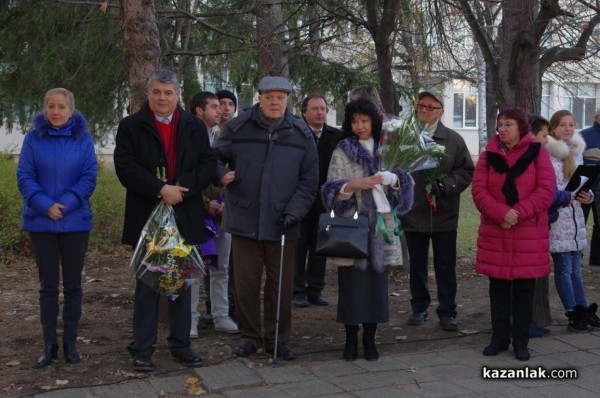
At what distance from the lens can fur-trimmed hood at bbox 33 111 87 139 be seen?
5.91 meters

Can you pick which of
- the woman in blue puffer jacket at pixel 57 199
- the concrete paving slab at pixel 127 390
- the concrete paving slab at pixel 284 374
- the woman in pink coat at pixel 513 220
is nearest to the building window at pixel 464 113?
the woman in pink coat at pixel 513 220

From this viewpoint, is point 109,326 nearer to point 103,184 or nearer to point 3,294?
point 3,294

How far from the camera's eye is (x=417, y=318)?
24.1 feet

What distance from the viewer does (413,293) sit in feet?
24.3

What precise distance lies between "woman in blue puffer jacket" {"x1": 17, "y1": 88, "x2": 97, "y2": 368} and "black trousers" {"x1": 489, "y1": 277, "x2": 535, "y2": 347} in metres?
3.08

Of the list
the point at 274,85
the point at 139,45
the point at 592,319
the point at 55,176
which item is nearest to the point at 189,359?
the point at 55,176

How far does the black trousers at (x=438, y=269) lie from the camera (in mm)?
7191

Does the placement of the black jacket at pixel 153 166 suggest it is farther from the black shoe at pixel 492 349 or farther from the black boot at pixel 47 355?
the black shoe at pixel 492 349

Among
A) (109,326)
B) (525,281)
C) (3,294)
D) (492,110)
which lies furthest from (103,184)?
(492,110)

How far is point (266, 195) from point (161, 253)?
34.5 inches

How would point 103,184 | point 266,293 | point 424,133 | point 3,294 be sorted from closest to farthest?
point 266,293 → point 424,133 → point 3,294 → point 103,184

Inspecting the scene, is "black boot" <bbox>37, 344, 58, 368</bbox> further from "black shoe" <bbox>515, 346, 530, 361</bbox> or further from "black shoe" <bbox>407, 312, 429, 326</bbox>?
"black shoe" <bbox>515, 346, 530, 361</bbox>

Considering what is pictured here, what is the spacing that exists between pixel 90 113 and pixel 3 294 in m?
5.40

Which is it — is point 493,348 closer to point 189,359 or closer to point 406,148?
point 406,148
